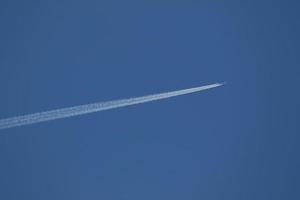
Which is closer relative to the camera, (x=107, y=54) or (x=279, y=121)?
(x=107, y=54)

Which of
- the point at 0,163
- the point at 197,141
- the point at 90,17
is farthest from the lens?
the point at 197,141

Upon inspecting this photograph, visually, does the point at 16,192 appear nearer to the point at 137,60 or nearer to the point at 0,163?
the point at 0,163

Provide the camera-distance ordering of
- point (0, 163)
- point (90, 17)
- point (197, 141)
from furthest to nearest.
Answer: point (197, 141) → point (90, 17) → point (0, 163)

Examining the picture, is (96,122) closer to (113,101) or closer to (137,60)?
(113,101)

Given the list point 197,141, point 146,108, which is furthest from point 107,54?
point 197,141

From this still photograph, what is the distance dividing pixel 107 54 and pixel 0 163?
78 cm

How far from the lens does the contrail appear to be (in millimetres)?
2174

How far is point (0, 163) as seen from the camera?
2.17m

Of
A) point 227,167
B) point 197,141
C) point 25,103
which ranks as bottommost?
point 227,167

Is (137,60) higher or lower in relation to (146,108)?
higher

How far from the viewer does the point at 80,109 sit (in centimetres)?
230

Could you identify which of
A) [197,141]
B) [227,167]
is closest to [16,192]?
[197,141]

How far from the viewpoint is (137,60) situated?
2406 mm

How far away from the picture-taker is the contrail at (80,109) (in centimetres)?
217
